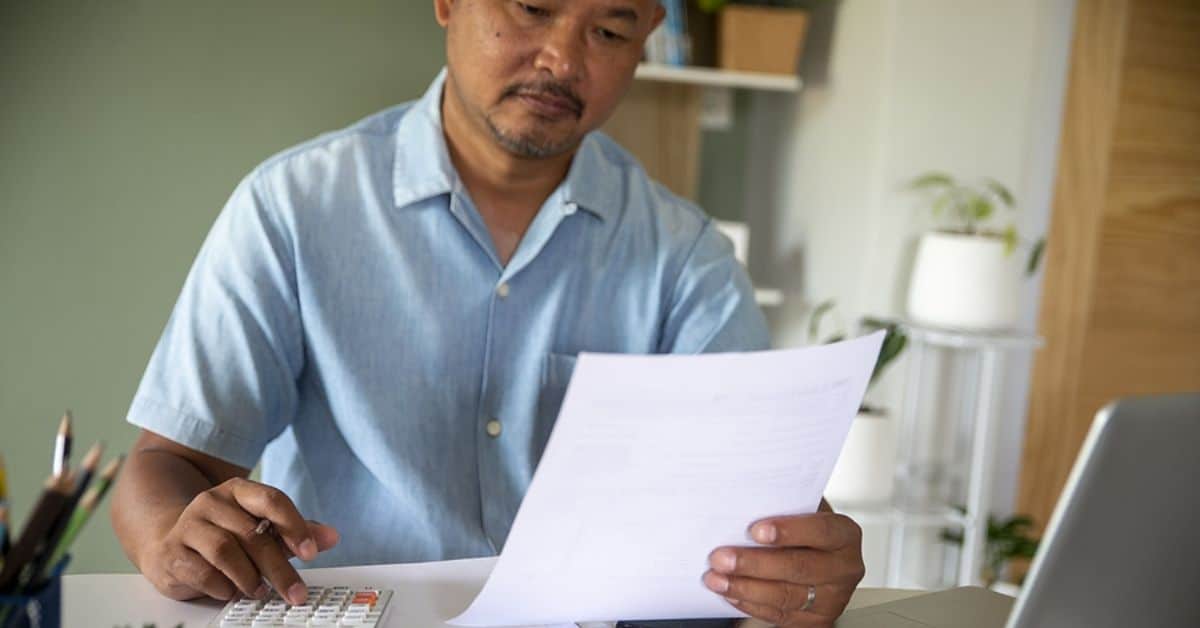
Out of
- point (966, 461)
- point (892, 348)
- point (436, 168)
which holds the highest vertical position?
point (436, 168)

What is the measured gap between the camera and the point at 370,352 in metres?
1.36

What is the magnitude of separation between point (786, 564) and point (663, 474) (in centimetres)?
17

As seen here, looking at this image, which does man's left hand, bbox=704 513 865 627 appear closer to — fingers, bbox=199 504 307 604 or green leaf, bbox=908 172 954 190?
fingers, bbox=199 504 307 604

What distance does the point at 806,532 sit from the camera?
3.10 ft

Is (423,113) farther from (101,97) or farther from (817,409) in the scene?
(101,97)

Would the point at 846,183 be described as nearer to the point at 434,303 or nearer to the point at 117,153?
the point at 117,153

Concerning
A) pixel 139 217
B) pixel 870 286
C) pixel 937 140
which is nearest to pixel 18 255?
pixel 139 217

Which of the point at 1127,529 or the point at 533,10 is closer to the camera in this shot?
the point at 1127,529

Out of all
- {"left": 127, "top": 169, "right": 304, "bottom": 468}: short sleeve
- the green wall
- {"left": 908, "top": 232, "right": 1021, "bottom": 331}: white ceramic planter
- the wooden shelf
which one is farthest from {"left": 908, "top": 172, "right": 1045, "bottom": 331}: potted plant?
{"left": 127, "top": 169, "right": 304, "bottom": 468}: short sleeve

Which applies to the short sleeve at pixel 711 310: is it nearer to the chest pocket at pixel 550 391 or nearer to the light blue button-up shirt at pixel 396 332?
the light blue button-up shirt at pixel 396 332

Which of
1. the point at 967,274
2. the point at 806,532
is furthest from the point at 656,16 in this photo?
the point at 967,274

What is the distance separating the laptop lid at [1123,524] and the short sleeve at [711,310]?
0.68 meters

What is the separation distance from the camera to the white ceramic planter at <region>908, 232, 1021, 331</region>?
9.32 feet

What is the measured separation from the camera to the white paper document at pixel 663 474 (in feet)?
2.60
